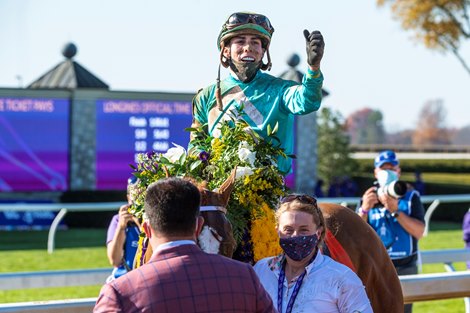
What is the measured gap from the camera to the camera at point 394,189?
546 centimetres

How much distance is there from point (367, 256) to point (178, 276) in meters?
1.67

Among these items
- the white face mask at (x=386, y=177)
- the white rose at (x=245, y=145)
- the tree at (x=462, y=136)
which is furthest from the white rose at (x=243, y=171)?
the tree at (x=462, y=136)

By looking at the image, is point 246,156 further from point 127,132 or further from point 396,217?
point 127,132

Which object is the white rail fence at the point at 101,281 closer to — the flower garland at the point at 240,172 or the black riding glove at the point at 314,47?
the flower garland at the point at 240,172

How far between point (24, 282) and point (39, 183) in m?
10.6

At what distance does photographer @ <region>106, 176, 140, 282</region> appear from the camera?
5.33m

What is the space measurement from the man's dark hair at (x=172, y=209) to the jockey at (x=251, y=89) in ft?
3.80

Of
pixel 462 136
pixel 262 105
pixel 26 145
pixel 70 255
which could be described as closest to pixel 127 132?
pixel 26 145

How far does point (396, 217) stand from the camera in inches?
219

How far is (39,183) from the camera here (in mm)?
16016

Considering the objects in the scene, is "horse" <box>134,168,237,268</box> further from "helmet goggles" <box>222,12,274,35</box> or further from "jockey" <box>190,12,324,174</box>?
"helmet goggles" <box>222,12,274,35</box>

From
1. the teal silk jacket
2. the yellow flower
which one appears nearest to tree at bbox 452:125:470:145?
the teal silk jacket

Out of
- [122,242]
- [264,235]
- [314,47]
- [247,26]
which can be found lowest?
[122,242]

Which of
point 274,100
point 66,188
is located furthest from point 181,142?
point 274,100
